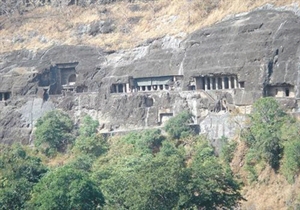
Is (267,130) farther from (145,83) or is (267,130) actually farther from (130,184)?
(145,83)

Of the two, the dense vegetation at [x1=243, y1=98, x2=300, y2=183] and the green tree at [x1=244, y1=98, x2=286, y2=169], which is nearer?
the dense vegetation at [x1=243, y1=98, x2=300, y2=183]

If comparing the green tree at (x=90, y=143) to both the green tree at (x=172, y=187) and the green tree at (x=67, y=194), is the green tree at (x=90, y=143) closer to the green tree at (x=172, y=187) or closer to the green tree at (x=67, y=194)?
the green tree at (x=172, y=187)

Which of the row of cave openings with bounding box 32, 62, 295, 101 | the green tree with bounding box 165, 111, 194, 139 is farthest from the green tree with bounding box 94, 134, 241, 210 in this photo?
the row of cave openings with bounding box 32, 62, 295, 101

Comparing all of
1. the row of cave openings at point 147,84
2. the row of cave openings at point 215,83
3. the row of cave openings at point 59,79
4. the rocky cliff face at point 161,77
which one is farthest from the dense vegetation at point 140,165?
the row of cave openings at point 59,79

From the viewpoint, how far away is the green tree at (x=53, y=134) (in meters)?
62.1

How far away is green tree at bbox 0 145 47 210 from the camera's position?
145 ft

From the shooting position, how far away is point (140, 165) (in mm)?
47469

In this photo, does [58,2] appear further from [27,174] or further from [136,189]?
[136,189]

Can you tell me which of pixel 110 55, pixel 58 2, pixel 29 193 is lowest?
pixel 29 193

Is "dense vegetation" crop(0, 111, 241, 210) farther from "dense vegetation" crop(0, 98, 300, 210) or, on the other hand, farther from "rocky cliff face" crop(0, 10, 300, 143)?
"rocky cliff face" crop(0, 10, 300, 143)

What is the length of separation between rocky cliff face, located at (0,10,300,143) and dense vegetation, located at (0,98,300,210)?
2142 mm

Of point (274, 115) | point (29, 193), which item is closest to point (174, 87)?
point (274, 115)

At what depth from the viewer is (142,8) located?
72.8 metres

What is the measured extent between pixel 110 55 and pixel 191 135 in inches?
567
